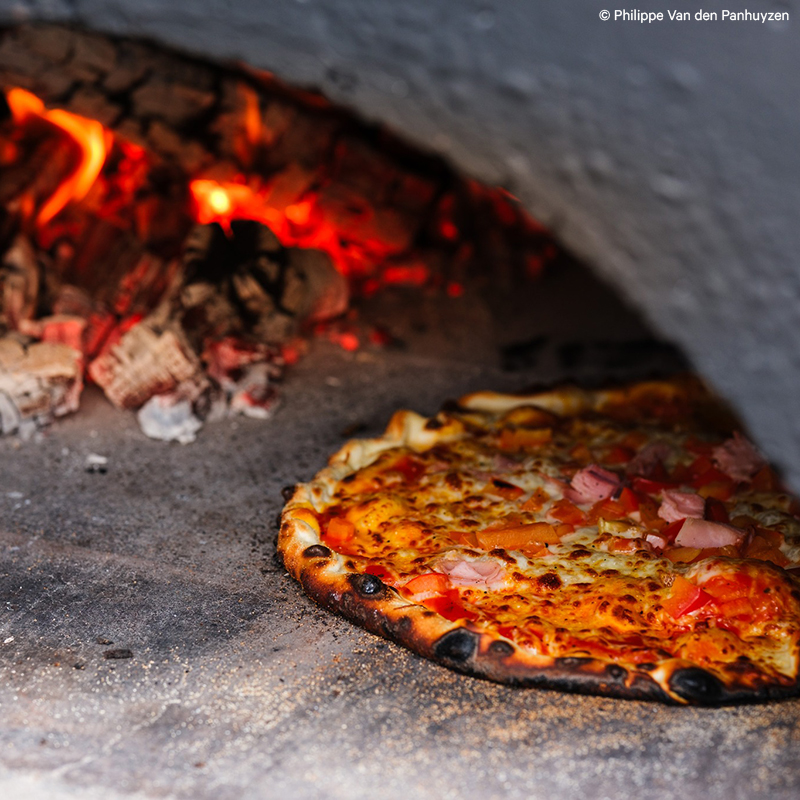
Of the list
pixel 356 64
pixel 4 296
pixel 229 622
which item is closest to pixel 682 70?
pixel 356 64

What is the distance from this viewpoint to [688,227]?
1.69m

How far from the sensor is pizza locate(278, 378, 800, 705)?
2502mm

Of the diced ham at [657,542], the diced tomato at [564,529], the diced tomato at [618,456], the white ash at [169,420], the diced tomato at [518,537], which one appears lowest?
the white ash at [169,420]

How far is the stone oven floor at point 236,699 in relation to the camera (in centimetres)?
219

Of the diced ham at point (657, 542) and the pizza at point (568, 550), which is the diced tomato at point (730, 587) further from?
the diced ham at point (657, 542)

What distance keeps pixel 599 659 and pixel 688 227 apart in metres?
1.34

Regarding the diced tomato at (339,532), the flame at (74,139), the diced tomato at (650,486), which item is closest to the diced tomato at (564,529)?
the diced tomato at (650,486)

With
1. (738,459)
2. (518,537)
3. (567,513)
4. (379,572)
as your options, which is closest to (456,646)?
(379,572)

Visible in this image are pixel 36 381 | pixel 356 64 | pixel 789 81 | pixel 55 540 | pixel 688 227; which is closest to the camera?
pixel 789 81

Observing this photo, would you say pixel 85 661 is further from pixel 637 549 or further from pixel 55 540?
pixel 637 549

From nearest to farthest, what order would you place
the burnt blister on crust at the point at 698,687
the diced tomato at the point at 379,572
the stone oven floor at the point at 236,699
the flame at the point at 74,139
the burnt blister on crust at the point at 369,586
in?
the stone oven floor at the point at 236,699 < the burnt blister on crust at the point at 698,687 < the burnt blister on crust at the point at 369,586 < the diced tomato at the point at 379,572 < the flame at the point at 74,139

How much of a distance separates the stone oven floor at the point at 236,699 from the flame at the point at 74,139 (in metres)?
2.27

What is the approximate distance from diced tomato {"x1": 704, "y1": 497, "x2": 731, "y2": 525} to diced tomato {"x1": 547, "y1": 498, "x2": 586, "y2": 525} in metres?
0.45

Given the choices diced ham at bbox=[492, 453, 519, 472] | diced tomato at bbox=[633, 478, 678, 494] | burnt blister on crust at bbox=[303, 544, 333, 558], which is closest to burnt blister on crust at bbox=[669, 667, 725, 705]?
diced tomato at bbox=[633, 478, 678, 494]
